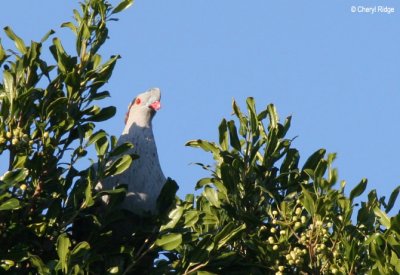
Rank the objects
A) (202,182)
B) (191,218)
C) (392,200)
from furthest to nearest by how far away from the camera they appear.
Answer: (202,182)
(392,200)
(191,218)

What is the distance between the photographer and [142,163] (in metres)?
10.5

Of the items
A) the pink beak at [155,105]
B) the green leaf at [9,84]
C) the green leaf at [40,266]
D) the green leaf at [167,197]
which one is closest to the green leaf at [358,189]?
the green leaf at [167,197]

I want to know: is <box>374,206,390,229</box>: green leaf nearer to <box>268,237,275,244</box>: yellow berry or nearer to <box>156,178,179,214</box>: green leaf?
<box>268,237,275,244</box>: yellow berry

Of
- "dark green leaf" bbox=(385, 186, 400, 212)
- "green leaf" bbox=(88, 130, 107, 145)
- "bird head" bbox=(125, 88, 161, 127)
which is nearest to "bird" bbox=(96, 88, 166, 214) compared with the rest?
"bird head" bbox=(125, 88, 161, 127)

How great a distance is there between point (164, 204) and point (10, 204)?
133 cm

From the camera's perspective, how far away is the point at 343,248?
9203 millimetres

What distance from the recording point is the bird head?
1124 centimetres

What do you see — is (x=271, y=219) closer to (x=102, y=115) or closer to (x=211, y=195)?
(x=211, y=195)

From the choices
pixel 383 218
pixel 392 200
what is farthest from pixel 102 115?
pixel 383 218

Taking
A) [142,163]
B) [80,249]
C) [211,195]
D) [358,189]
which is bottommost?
[80,249]

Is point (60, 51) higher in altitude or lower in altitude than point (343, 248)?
higher

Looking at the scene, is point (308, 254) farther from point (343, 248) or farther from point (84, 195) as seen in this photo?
point (84, 195)

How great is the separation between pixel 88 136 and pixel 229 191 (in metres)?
1.16

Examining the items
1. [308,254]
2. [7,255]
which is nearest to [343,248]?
[308,254]
